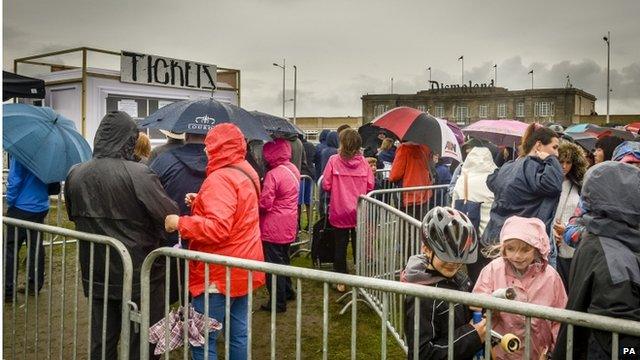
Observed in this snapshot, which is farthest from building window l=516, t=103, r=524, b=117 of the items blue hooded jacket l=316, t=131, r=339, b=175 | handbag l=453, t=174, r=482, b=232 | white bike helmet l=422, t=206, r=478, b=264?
white bike helmet l=422, t=206, r=478, b=264

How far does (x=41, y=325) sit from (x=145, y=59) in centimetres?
1134

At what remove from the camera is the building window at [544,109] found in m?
68.1

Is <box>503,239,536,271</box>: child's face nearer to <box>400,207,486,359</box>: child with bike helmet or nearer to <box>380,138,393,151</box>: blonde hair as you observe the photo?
<box>400,207,486,359</box>: child with bike helmet

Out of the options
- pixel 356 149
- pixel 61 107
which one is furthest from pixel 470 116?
pixel 356 149

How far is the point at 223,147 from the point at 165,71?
43.1 feet

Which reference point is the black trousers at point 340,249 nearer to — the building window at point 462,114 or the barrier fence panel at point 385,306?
the barrier fence panel at point 385,306

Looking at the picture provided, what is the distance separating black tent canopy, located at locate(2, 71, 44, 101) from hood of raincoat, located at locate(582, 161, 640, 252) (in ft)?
22.8

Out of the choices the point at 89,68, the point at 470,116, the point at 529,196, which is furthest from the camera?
the point at 470,116

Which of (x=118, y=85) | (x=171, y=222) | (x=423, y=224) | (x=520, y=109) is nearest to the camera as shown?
(x=423, y=224)

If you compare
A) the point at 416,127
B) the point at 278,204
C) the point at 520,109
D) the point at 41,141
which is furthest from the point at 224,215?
the point at 520,109

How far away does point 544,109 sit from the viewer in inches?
2709

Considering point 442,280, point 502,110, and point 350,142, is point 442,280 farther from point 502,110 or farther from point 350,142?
point 502,110

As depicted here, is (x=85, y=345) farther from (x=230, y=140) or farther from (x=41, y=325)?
(x=230, y=140)

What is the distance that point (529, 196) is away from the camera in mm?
4340
